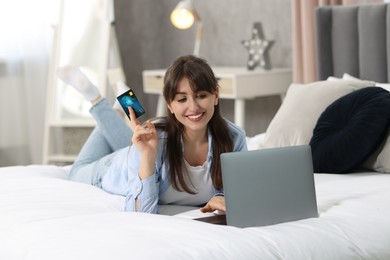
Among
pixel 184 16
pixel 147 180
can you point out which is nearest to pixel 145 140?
pixel 147 180

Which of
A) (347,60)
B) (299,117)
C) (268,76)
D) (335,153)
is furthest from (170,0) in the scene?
(335,153)

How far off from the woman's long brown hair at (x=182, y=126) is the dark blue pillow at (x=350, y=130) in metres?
0.53

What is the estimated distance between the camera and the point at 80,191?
2.55 meters

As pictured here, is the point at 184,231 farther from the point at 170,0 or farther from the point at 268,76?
the point at 170,0

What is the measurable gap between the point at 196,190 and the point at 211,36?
2953mm

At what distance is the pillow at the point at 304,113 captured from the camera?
3031 millimetres

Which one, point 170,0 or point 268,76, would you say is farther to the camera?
point 170,0

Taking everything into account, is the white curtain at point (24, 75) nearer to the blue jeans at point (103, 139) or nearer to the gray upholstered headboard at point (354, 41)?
the gray upholstered headboard at point (354, 41)

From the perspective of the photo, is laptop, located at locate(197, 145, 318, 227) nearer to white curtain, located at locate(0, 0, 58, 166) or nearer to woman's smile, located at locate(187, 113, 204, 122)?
woman's smile, located at locate(187, 113, 204, 122)

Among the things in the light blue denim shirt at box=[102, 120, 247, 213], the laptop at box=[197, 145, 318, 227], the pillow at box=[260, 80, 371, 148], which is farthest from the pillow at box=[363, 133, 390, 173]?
the laptop at box=[197, 145, 318, 227]

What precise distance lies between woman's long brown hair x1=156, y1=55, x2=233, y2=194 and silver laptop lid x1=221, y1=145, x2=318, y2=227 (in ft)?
1.04

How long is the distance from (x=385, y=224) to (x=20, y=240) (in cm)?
90

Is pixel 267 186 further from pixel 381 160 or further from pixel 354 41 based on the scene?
pixel 354 41

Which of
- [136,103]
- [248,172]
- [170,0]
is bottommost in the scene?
[248,172]
